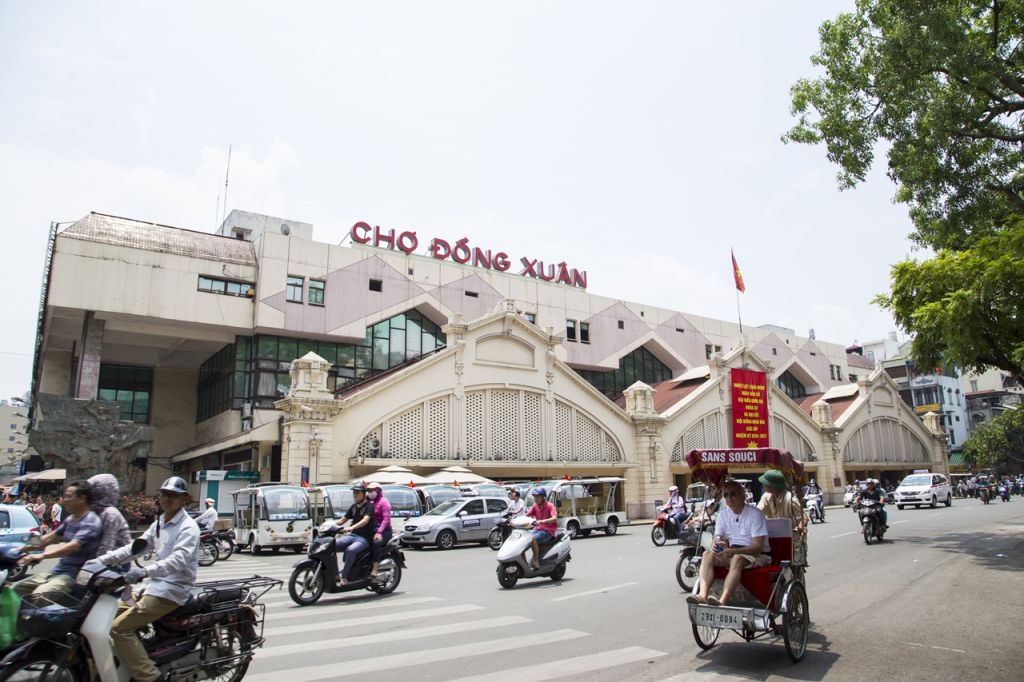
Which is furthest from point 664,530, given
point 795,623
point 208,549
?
point 795,623

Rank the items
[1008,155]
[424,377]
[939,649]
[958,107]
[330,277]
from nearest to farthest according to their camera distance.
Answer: [939,649], [958,107], [1008,155], [424,377], [330,277]

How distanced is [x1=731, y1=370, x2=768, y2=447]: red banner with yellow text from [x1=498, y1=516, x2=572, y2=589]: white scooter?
108ft

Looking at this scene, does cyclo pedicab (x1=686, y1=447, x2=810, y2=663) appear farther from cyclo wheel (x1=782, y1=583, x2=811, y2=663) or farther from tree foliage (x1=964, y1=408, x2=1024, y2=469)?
tree foliage (x1=964, y1=408, x2=1024, y2=469)

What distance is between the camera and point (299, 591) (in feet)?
34.1

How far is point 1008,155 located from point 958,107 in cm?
330

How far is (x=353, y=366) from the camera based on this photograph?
35531 millimetres

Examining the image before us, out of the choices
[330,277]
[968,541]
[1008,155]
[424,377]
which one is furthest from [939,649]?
[330,277]

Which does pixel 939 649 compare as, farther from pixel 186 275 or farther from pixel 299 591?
pixel 186 275

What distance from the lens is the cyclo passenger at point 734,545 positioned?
6738 millimetres

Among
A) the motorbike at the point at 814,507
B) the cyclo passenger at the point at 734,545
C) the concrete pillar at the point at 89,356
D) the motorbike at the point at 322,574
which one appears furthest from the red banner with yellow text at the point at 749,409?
the cyclo passenger at the point at 734,545

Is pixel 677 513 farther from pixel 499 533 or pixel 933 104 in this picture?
pixel 933 104

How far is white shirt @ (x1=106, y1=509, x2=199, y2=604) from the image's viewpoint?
17.7 ft

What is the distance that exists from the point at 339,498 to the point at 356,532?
12.3 metres

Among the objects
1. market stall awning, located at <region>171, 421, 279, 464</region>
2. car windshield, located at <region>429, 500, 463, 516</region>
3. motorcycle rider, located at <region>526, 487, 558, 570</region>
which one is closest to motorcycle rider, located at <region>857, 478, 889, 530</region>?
motorcycle rider, located at <region>526, 487, 558, 570</region>
